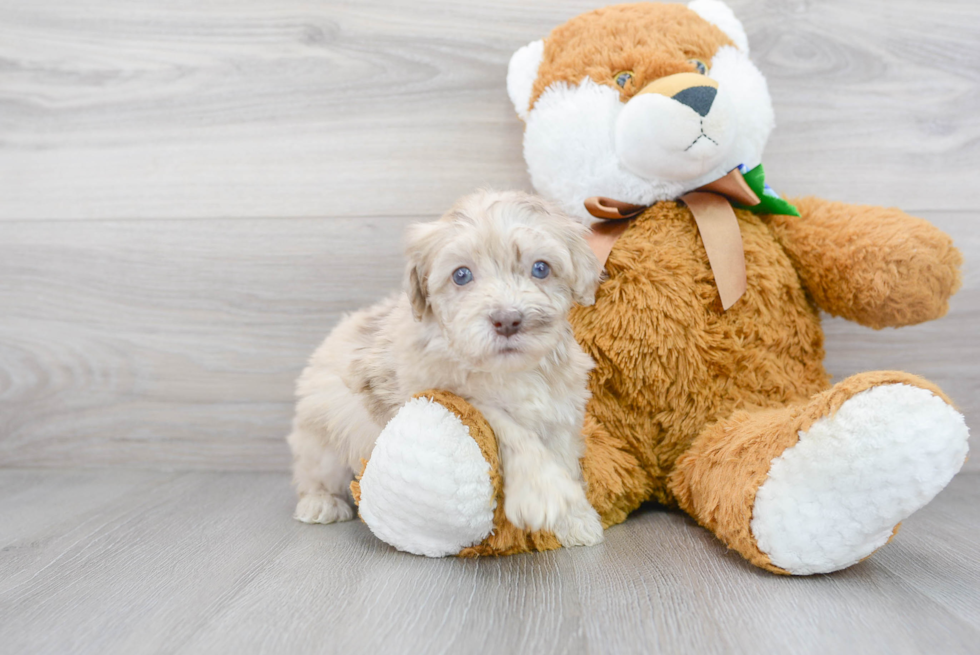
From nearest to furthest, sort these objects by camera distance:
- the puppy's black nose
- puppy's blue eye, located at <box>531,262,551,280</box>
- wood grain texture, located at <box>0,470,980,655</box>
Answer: wood grain texture, located at <box>0,470,980,655</box> < the puppy's black nose < puppy's blue eye, located at <box>531,262,551,280</box>

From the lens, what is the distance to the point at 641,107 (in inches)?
48.0

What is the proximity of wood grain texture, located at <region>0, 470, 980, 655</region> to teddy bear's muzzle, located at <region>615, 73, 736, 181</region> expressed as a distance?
26.1 inches

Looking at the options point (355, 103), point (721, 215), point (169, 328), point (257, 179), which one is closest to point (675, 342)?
point (721, 215)

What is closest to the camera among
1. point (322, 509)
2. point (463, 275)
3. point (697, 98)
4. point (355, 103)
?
point (463, 275)

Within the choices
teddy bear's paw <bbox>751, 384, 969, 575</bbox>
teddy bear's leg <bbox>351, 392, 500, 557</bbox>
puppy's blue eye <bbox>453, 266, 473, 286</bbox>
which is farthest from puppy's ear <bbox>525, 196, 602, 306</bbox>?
teddy bear's paw <bbox>751, 384, 969, 575</bbox>

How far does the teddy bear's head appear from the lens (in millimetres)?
1226

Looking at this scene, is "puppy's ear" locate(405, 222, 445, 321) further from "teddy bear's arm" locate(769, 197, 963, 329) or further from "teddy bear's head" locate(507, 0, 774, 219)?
"teddy bear's arm" locate(769, 197, 963, 329)

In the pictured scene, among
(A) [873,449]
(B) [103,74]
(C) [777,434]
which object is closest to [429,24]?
(B) [103,74]

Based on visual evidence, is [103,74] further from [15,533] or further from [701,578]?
[701,578]

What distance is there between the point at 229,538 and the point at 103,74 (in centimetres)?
119

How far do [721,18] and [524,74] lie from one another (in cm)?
42

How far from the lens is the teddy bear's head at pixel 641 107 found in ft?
4.02

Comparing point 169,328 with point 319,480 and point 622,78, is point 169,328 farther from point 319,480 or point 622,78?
point 622,78

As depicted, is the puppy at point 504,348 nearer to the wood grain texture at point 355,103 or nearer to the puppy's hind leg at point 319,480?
the puppy's hind leg at point 319,480
